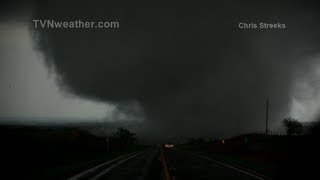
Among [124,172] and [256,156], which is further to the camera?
[256,156]

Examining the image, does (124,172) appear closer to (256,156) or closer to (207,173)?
(207,173)

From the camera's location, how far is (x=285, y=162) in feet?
42.4

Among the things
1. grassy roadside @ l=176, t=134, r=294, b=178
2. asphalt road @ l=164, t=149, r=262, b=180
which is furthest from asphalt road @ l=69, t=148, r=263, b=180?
grassy roadside @ l=176, t=134, r=294, b=178

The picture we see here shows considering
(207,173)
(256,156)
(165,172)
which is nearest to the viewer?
(207,173)

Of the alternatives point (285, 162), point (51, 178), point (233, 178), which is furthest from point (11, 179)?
point (285, 162)

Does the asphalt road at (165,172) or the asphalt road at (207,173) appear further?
the asphalt road at (165,172)

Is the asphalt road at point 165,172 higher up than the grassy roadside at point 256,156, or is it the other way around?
the asphalt road at point 165,172

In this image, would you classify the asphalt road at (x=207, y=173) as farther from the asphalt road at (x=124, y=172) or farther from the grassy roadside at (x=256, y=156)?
the grassy roadside at (x=256, y=156)

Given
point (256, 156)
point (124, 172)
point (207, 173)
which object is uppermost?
point (207, 173)

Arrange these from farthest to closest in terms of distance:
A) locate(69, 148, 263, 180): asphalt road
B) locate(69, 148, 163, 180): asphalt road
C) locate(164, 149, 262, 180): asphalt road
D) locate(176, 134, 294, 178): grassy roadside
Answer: locate(176, 134, 294, 178): grassy roadside
locate(69, 148, 163, 180): asphalt road
locate(69, 148, 263, 180): asphalt road
locate(164, 149, 262, 180): asphalt road

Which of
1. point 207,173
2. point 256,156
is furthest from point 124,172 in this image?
point 256,156

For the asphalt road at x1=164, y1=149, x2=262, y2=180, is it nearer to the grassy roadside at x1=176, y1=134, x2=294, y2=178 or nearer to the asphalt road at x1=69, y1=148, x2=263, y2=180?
the asphalt road at x1=69, y1=148, x2=263, y2=180

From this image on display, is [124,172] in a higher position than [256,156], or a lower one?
higher

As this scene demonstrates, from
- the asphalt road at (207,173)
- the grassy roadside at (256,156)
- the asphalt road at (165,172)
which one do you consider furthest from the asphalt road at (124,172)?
the grassy roadside at (256,156)
